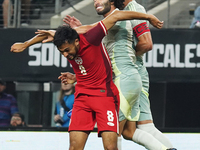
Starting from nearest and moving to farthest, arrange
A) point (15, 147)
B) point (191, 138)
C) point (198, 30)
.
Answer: point (15, 147) < point (191, 138) < point (198, 30)

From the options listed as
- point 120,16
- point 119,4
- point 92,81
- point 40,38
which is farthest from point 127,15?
point 40,38

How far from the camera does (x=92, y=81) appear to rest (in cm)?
357

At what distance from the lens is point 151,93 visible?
30.2 feet

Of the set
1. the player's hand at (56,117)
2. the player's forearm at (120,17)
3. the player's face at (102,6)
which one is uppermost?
the player's face at (102,6)

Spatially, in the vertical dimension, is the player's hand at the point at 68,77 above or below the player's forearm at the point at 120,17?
below

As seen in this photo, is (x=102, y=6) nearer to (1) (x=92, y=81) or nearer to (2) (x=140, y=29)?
(2) (x=140, y=29)

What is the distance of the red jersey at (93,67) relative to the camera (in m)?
3.47

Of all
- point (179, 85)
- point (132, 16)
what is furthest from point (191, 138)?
point (179, 85)

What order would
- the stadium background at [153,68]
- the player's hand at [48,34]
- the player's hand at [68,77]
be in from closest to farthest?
the player's hand at [48,34]
the player's hand at [68,77]
the stadium background at [153,68]

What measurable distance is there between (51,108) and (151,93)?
6.90ft

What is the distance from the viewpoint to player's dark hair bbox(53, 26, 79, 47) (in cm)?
340

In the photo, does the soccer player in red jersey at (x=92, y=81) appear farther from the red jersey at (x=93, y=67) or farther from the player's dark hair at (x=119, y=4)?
the player's dark hair at (x=119, y=4)

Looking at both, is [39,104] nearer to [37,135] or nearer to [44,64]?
[44,64]

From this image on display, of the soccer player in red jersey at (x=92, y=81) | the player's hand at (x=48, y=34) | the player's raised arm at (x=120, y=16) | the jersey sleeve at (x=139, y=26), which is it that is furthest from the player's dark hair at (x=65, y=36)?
the jersey sleeve at (x=139, y=26)
